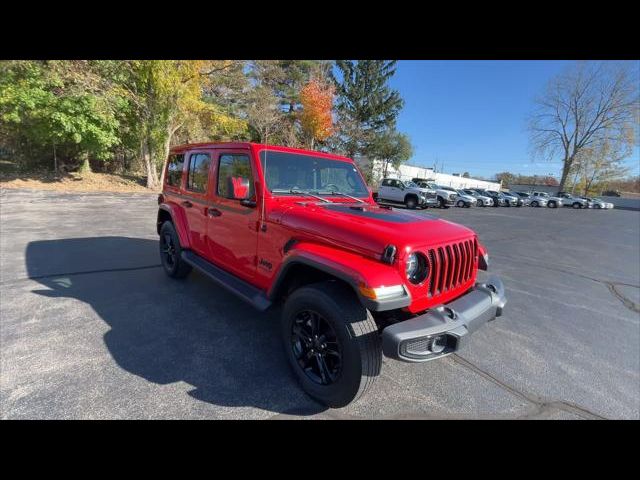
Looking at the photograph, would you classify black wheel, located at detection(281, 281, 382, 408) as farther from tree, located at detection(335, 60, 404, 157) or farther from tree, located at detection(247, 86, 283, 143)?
tree, located at detection(335, 60, 404, 157)

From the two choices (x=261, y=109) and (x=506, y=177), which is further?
(x=506, y=177)

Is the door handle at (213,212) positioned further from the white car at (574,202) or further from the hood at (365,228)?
the white car at (574,202)

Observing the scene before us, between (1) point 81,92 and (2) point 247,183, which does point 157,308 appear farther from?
(1) point 81,92

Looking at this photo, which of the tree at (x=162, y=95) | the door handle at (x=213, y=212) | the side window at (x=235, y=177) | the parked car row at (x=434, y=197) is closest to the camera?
the side window at (x=235, y=177)

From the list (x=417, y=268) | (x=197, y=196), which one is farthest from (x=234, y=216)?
(x=417, y=268)

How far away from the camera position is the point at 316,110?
84.9 ft

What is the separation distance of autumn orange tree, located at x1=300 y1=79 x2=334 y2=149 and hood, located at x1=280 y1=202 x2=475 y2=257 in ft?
82.3

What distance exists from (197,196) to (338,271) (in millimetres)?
2759

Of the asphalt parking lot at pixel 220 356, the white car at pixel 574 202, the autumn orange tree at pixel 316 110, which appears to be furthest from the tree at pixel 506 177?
the asphalt parking lot at pixel 220 356

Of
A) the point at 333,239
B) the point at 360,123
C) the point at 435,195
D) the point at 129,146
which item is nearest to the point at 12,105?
the point at 129,146

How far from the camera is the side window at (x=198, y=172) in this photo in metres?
3.90

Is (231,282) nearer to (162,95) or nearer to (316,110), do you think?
(162,95)

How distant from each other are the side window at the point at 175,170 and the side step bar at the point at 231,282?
119cm

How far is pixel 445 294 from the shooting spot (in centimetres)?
240
